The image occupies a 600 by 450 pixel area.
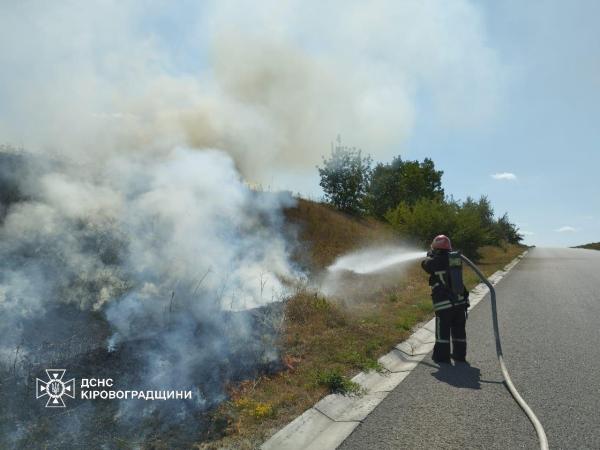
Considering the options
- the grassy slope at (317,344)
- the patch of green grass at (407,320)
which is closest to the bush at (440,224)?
the grassy slope at (317,344)

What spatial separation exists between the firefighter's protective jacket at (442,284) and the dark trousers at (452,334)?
0.25ft

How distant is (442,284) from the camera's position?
212 inches

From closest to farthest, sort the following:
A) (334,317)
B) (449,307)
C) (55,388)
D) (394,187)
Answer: (55,388) → (449,307) → (334,317) → (394,187)

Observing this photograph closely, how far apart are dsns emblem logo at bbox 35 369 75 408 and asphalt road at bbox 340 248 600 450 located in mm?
2661

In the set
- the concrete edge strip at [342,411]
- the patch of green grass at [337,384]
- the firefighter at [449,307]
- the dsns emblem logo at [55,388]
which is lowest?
the concrete edge strip at [342,411]

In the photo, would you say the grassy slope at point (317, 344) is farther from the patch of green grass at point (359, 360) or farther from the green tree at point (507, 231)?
the green tree at point (507, 231)

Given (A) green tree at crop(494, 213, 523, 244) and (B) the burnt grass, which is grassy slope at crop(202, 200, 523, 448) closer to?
(B) the burnt grass

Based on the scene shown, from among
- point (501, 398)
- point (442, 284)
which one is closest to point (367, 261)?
point (442, 284)

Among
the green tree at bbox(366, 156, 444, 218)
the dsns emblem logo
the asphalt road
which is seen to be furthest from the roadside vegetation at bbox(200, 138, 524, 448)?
the green tree at bbox(366, 156, 444, 218)

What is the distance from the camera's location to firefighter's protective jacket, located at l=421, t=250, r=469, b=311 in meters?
5.33

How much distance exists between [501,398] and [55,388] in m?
4.35

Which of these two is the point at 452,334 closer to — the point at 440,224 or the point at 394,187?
the point at 440,224

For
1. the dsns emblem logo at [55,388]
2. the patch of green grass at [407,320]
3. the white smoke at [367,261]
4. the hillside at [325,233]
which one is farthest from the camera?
the white smoke at [367,261]

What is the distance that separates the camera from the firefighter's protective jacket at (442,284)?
5.33 m
